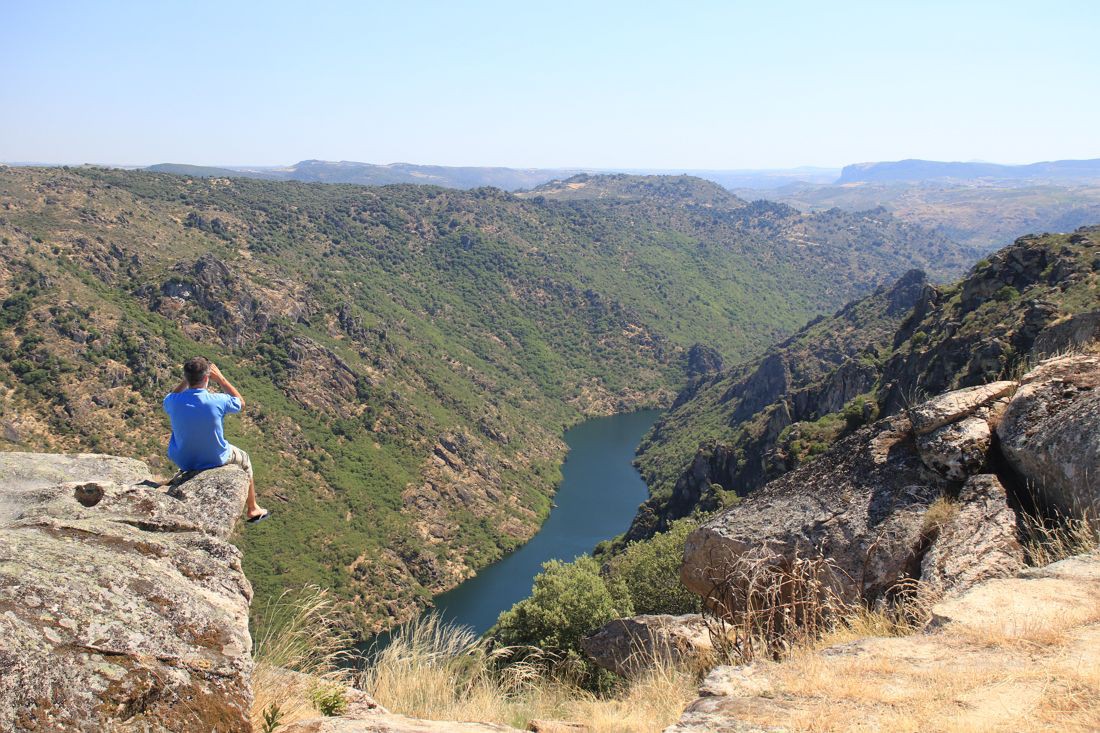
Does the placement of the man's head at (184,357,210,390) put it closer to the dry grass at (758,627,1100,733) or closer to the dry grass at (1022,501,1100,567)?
the dry grass at (758,627,1100,733)

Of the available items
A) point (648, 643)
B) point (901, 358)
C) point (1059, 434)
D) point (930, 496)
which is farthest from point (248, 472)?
point (901, 358)

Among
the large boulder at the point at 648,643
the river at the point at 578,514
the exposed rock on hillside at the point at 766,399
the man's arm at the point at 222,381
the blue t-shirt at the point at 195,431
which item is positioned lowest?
the river at the point at 578,514

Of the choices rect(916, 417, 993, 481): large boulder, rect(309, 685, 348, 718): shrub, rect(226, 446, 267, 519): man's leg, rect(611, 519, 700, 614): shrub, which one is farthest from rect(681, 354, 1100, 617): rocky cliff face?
rect(611, 519, 700, 614): shrub

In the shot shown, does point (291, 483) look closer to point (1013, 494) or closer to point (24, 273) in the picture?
point (24, 273)

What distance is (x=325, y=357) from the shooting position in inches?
3602

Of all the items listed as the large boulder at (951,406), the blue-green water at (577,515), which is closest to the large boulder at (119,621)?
the large boulder at (951,406)

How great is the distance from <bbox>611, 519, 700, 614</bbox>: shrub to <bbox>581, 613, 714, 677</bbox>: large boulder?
7.54 metres

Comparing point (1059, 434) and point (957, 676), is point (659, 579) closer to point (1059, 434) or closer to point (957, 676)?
point (1059, 434)

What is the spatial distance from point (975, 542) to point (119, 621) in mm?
7712

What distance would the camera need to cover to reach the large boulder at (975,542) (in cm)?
677

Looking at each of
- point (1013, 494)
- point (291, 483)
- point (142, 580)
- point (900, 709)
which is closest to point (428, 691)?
point (142, 580)

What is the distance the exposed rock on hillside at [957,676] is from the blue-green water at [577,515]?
55206mm

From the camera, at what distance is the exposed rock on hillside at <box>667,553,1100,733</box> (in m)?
4.40

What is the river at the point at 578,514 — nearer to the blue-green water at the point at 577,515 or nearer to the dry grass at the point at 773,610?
the blue-green water at the point at 577,515
